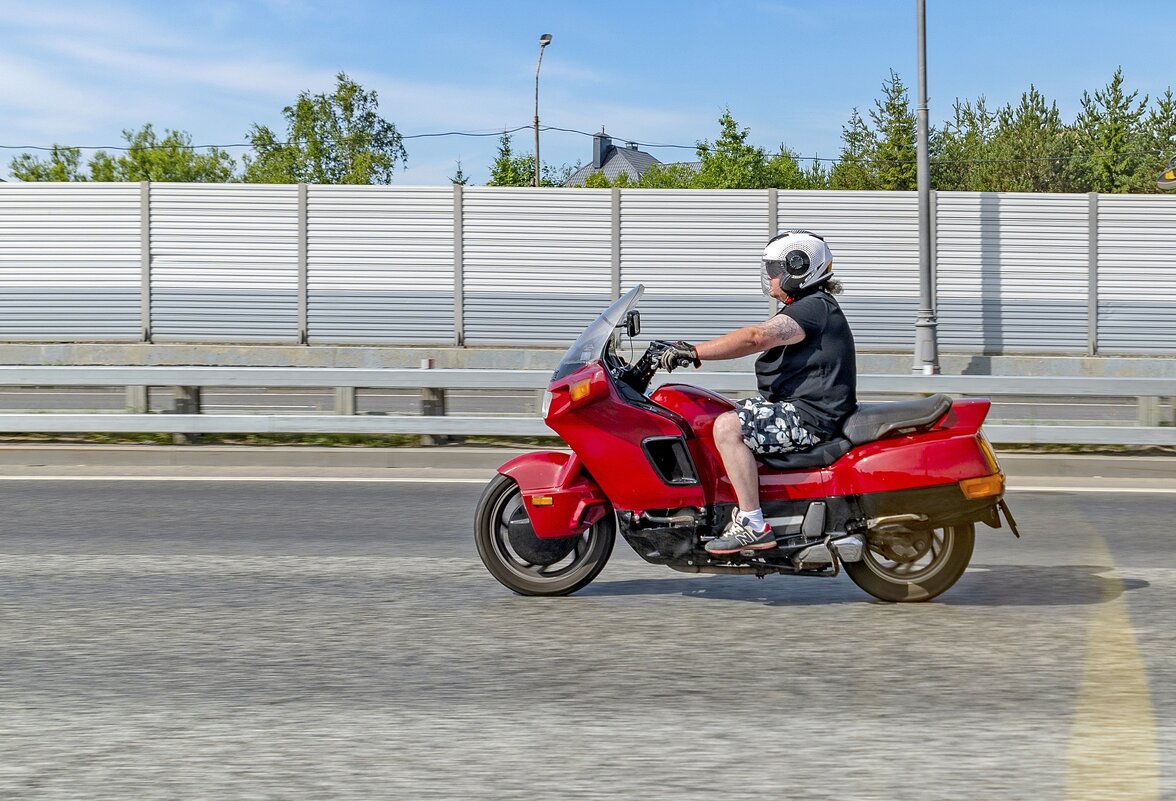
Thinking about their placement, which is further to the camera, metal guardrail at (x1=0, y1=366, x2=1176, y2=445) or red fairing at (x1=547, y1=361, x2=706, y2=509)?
metal guardrail at (x1=0, y1=366, x2=1176, y2=445)

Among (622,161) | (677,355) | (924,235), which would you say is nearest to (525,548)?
(677,355)

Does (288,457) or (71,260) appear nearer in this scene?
(288,457)

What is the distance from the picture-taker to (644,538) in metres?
6.17

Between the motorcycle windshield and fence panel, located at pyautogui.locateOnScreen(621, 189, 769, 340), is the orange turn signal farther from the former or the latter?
fence panel, located at pyautogui.locateOnScreen(621, 189, 769, 340)

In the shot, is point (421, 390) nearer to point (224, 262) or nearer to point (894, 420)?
point (894, 420)

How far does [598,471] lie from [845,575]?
1.63m

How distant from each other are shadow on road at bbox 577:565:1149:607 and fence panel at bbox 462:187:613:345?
2125 cm

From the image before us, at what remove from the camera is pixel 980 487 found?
598cm

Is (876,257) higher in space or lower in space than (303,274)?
higher

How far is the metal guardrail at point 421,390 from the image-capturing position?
38.7ft

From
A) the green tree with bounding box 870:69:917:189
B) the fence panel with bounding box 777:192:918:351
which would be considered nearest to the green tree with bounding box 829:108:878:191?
the green tree with bounding box 870:69:917:189

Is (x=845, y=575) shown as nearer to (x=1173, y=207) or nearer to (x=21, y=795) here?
Answer: (x=21, y=795)

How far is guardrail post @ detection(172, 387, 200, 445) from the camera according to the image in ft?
41.7

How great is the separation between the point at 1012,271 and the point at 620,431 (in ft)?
74.5
